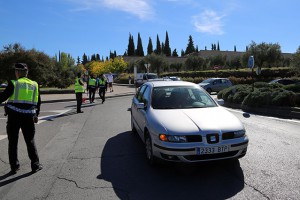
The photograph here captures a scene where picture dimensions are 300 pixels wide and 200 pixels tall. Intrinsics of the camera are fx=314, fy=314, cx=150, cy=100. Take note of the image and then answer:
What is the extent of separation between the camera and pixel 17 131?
5367 mm

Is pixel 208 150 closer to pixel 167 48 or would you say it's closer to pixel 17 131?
pixel 17 131

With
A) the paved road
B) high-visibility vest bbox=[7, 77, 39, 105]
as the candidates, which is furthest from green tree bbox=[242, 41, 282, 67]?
high-visibility vest bbox=[7, 77, 39, 105]

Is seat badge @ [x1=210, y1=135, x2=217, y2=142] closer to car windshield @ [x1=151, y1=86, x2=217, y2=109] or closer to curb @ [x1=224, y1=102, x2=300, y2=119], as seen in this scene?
car windshield @ [x1=151, y1=86, x2=217, y2=109]

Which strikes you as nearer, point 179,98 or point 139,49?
point 179,98

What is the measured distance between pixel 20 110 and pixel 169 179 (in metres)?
2.73

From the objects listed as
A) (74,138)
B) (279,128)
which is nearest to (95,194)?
(74,138)

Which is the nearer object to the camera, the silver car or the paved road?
the paved road

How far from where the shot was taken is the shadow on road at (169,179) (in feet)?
14.3

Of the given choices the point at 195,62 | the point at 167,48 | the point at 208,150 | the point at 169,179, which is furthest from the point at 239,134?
the point at 167,48

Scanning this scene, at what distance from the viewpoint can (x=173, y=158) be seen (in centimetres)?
492

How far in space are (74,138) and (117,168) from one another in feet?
10.6

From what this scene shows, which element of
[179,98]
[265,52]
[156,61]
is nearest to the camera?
[179,98]

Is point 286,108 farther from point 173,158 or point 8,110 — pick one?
point 8,110

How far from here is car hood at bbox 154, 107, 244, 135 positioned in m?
4.93
